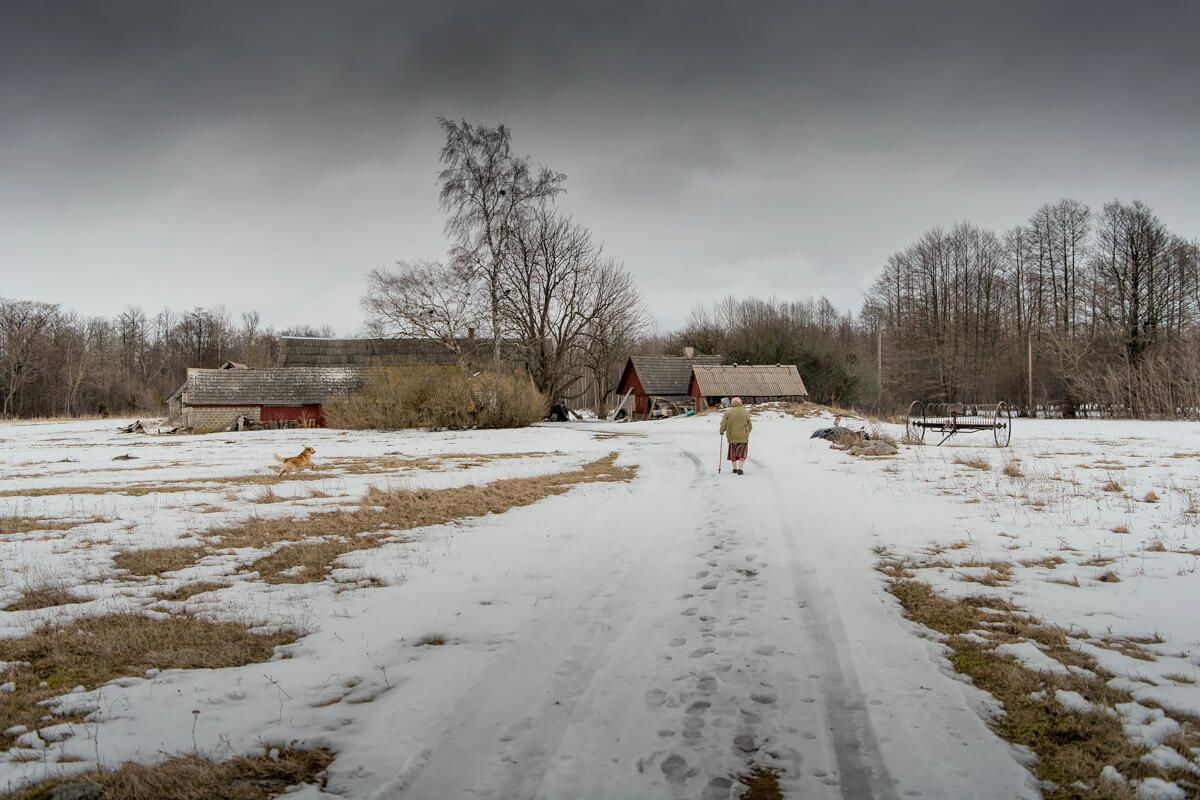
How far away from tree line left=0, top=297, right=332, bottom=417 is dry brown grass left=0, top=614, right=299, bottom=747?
6625 cm

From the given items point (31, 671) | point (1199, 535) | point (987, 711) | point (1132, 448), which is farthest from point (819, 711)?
point (1132, 448)

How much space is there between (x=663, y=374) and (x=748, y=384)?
22.6 ft

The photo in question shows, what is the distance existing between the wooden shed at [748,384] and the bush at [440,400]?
Answer: 60.1 ft

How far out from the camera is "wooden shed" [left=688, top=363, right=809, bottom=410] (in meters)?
43.7

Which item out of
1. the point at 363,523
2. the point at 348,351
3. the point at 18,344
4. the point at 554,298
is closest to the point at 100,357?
the point at 18,344

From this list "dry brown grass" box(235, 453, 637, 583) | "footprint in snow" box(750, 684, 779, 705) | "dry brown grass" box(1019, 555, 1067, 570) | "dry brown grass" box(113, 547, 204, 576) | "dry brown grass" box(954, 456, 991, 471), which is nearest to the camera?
"footprint in snow" box(750, 684, 779, 705)

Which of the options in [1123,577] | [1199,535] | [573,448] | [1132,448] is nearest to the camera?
[1123,577]

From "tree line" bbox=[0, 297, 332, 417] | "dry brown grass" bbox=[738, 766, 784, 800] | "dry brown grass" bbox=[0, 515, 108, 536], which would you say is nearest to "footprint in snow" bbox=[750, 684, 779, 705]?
"dry brown grass" bbox=[738, 766, 784, 800]

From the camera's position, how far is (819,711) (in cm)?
343

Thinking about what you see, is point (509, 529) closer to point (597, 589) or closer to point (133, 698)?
point (597, 589)

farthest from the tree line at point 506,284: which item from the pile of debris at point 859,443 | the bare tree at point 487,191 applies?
the pile of debris at point 859,443

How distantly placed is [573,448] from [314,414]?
86.0 ft

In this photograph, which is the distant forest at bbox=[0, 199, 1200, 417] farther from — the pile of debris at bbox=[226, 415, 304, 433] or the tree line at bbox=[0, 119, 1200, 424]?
the pile of debris at bbox=[226, 415, 304, 433]

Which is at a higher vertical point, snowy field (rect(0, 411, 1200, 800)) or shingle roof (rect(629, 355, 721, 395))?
shingle roof (rect(629, 355, 721, 395))
